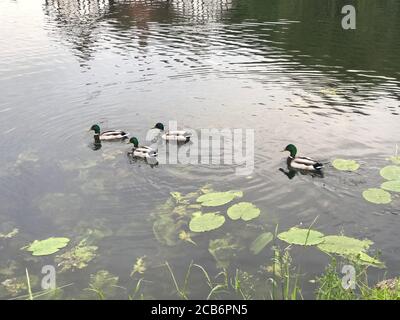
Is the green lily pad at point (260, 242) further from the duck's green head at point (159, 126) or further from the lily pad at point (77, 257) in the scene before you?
the duck's green head at point (159, 126)

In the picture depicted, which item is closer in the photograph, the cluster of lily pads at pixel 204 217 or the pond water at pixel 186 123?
the cluster of lily pads at pixel 204 217

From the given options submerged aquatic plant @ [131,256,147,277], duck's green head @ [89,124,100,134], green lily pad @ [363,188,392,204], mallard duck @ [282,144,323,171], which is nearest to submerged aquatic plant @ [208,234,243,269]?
submerged aquatic plant @ [131,256,147,277]

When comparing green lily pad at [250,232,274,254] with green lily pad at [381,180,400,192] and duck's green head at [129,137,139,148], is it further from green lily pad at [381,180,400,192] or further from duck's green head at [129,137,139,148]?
duck's green head at [129,137,139,148]

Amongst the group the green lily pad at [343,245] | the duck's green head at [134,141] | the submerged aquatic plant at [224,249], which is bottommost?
the submerged aquatic plant at [224,249]

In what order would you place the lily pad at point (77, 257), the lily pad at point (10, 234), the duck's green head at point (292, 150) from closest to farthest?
the lily pad at point (77, 257) < the lily pad at point (10, 234) < the duck's green head at point (292, 150)

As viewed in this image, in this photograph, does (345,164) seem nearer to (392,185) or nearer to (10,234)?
(392,185)

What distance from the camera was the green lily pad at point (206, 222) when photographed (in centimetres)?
1265

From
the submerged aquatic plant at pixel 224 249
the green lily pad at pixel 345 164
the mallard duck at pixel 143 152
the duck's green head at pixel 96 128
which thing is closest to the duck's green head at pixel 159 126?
the mallard duck at pixel 143 152

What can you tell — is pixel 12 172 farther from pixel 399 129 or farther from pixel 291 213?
pixel 399 129

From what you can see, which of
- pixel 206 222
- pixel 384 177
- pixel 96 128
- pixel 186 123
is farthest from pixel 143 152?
pixel 384 177

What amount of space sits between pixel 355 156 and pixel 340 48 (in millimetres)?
15655

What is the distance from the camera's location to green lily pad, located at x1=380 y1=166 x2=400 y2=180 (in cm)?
1461

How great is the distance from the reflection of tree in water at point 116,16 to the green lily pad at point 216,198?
19.0 m

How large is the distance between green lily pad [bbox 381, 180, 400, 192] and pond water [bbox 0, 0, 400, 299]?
19cm
